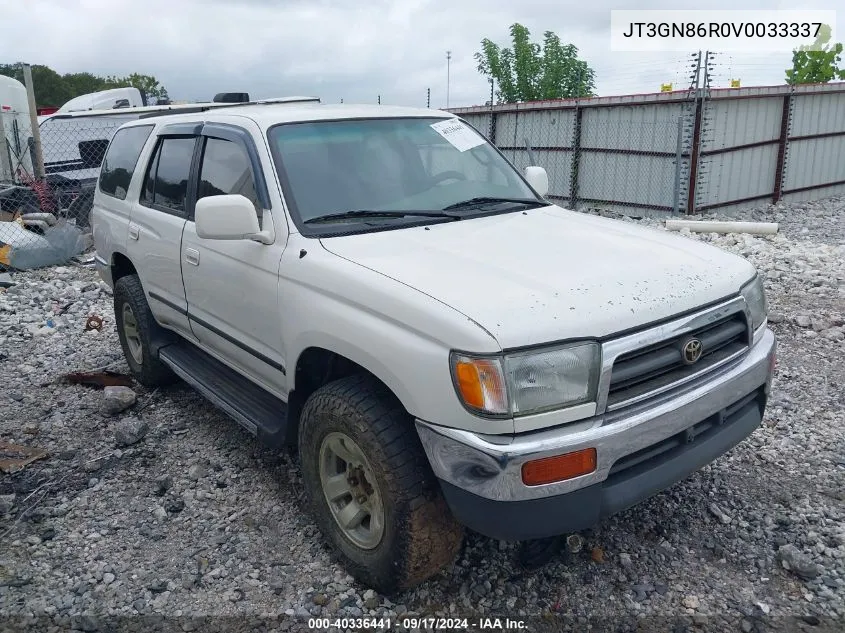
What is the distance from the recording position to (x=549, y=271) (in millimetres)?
2764

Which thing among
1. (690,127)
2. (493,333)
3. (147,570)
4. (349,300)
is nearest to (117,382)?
(147,570)

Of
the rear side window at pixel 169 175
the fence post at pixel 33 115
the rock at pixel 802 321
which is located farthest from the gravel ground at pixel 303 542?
the fence post at pixel 33 115

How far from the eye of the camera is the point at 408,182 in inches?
143

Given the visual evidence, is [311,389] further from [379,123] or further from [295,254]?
[379,123]

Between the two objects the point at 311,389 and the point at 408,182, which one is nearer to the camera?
the point at 311,389

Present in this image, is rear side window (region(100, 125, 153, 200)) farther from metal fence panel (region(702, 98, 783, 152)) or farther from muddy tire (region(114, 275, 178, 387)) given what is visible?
metal fence panel (region(702, 98, 783, 152))

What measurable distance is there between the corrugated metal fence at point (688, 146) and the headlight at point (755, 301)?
10397 millimetres

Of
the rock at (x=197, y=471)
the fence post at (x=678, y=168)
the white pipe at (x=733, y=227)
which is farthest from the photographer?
the fence post at (x=678, y=168)

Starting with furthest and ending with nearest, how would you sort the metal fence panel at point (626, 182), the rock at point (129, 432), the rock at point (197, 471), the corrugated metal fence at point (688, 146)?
the metal fence panel at point (626, 182) → the corrugated metal fence at point (688, 146) → the rock at point (129, 432) → the rock at point (197, 471)

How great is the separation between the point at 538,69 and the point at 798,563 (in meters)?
29.1

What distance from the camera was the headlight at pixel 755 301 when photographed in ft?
9.92

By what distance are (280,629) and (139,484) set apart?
155cm

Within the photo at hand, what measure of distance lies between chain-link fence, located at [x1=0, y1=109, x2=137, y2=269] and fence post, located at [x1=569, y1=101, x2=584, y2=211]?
8825 millimetres

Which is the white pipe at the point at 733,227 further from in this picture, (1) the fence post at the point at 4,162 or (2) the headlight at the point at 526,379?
(1) the fence post at the point at 4,162
